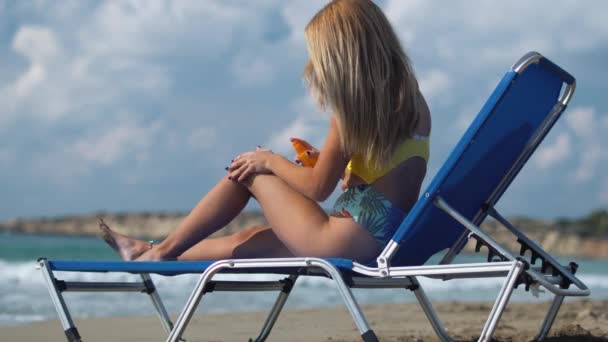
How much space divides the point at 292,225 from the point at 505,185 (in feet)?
3.18

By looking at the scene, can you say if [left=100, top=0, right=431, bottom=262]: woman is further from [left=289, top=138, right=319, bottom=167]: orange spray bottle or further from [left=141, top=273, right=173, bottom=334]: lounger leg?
[left=141, top=273, right=173, bottom=334]: lounger leg

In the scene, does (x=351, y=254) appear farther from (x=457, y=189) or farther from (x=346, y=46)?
(x=346, y=46)

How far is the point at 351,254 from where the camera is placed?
3.19m

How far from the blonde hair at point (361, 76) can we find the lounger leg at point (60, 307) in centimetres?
124

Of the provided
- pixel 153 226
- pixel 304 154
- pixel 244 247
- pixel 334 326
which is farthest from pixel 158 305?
pixel 153 226

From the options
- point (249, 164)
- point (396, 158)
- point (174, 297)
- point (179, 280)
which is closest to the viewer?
point (396, 158)

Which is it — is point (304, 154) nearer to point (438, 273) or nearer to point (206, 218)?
point (206, 218)

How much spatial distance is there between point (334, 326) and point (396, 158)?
3.52 meters

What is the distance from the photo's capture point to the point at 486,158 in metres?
3.24

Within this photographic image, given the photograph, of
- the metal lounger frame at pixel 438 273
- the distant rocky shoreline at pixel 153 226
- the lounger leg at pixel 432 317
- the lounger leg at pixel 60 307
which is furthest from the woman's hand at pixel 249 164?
the distant rocky shoreline at pixel 153 226

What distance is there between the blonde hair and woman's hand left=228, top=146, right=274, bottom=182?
36 cm

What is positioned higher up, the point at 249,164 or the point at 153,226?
the point at 153,226

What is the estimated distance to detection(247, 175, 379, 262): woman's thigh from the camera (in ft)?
10.4

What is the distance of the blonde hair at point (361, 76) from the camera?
3074mm
